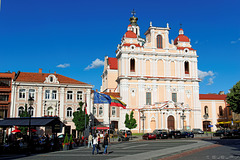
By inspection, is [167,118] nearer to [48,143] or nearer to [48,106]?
[48,106]

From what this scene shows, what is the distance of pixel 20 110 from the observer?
165 ft

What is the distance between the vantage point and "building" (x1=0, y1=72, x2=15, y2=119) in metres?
49.5

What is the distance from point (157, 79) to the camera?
212ft

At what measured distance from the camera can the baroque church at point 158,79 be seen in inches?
2414

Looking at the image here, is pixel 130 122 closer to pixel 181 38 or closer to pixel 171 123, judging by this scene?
pixel 171 123

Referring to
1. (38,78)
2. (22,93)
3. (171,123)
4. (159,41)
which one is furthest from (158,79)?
(22,93)

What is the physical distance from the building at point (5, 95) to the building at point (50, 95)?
896 millimetres

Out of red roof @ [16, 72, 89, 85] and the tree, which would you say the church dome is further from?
red roof @ [16, 72, 89, 85]

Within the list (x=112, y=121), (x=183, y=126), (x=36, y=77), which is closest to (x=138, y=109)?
(x=112, y=121)

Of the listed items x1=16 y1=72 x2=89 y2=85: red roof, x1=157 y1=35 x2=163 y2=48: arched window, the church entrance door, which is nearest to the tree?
the church entrance door

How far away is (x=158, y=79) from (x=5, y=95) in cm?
3374

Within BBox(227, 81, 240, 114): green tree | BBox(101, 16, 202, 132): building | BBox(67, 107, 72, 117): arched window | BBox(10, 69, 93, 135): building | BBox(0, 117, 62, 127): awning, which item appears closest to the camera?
BBox(0, 117, 62, 127): awning

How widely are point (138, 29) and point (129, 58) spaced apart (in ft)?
112

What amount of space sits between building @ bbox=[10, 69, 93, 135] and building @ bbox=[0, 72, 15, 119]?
90 cm
